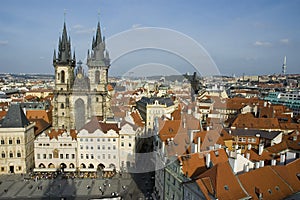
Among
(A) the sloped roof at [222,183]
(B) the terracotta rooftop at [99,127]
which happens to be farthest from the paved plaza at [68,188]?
(A) the sloped roof at [222,183]

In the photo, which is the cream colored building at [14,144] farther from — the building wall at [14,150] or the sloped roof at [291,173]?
the sloped roof at [291,173]

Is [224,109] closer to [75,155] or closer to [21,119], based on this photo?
[75,155]

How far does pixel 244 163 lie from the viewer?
20.9 meters

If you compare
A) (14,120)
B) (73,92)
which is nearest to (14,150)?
(14,120)

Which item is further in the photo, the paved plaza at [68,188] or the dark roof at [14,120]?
the dark roof at [14,120]

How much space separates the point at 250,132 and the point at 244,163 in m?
14.9

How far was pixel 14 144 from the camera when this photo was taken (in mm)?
37312

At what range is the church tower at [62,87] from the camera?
4950cm

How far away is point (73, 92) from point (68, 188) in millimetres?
20776

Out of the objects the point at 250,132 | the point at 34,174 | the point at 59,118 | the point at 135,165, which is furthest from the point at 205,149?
the point at 59,118

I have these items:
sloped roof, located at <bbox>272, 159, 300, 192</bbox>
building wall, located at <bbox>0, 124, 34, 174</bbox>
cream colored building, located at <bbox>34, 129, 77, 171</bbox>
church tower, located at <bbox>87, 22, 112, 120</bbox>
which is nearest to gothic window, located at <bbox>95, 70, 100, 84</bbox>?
church tower, located at <bbox>87, 22, 112, 120</bbox>

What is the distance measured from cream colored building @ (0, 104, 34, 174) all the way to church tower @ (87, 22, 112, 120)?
14.4 metres

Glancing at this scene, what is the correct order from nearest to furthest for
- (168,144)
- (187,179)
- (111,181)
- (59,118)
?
(187,179), (168,144), (111,181), (59,118)

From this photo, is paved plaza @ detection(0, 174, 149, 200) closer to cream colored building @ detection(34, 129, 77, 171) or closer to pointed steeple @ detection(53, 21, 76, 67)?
cream colored building @ detection(34, 129, 77, 171)
